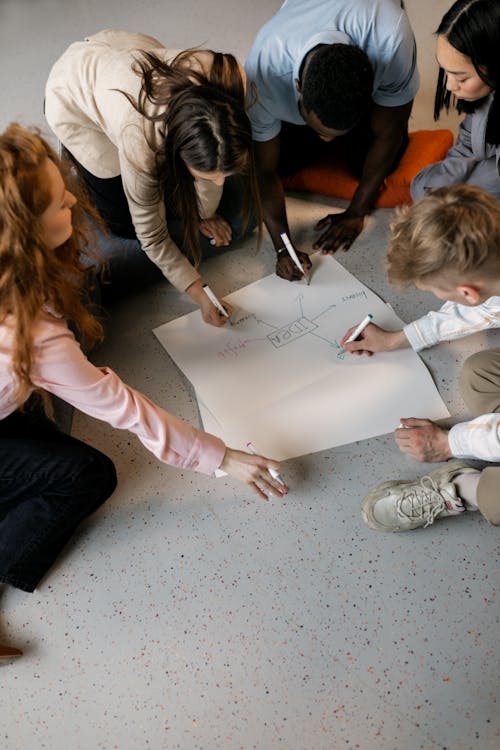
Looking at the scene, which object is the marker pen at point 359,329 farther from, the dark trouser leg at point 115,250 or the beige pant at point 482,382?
the dark trouser leg at point 115,250

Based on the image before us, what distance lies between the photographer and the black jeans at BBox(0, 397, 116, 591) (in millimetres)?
1081

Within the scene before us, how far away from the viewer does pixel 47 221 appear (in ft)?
2.74

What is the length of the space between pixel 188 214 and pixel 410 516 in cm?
70

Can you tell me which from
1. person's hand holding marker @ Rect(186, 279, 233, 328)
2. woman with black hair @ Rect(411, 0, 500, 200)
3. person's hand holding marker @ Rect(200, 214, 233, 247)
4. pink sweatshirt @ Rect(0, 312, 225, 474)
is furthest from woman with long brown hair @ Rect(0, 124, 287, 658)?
woman with black hair @ Rect(411, 0, 500, 200)

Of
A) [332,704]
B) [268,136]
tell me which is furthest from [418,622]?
[268,136]

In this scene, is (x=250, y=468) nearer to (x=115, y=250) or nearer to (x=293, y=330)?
(x=293, y=330)

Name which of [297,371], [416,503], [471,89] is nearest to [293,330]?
[297,371]

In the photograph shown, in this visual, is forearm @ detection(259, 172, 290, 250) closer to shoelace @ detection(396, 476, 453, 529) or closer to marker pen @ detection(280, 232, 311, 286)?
marker pen @ detection(280, 232, 311, 286)

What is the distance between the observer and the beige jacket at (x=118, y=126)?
108 centimetres

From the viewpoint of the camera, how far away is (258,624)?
1049 mm

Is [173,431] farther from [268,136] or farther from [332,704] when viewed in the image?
[268,136]

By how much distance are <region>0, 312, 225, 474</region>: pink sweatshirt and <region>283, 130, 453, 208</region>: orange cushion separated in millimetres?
827

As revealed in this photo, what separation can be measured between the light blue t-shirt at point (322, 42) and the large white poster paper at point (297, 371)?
1.24 feet

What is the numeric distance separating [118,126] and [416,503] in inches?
33.5
